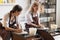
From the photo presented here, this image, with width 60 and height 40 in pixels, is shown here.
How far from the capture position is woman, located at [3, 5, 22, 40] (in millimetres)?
2730

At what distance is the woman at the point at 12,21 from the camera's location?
107 inches

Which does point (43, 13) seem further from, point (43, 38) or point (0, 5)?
point (43, 38)

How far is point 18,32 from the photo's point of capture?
2.66 meters

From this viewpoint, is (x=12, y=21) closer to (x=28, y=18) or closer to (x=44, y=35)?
(x=28, y=18)

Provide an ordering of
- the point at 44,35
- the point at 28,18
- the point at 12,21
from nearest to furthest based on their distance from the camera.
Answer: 1. the point at 44,35
2. the point at 12,21
3. the point at 28,18

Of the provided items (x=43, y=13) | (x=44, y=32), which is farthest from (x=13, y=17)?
(x=43, y=13)

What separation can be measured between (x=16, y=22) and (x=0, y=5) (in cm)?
99

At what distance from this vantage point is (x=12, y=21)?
9.79 ft

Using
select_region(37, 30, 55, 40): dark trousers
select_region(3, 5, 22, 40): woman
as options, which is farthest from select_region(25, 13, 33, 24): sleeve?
select_region(37, 30, 55, 40): dark trousers

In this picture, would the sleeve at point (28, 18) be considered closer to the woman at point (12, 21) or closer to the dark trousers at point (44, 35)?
the woman at point (12, 21)

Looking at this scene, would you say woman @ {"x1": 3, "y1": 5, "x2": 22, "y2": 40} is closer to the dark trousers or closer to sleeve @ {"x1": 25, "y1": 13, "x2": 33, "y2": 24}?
sleeve @ {"x1": 25, "y1": 13, "x2": 33, "y2": 24}

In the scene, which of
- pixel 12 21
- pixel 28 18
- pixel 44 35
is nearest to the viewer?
pixel 44 35

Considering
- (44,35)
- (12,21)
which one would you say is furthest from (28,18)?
(44,35)

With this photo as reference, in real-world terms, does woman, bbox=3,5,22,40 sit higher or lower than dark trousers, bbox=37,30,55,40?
higher
